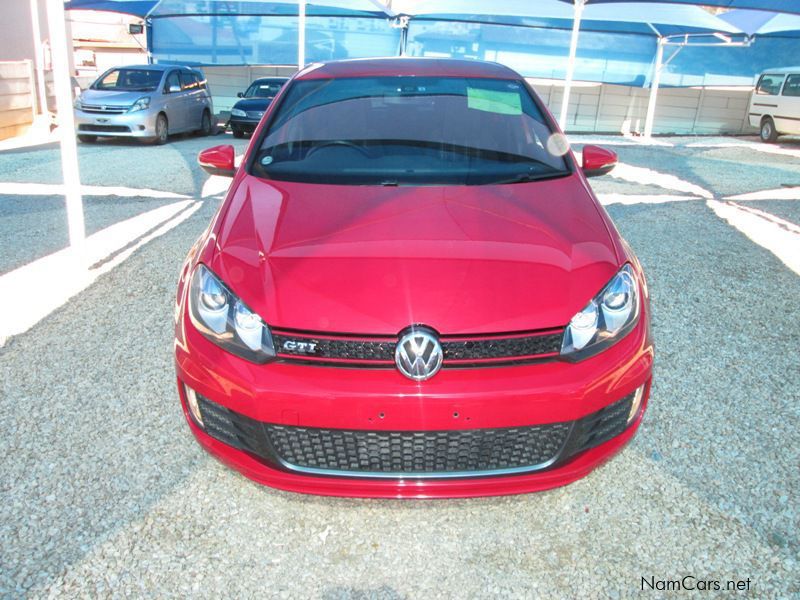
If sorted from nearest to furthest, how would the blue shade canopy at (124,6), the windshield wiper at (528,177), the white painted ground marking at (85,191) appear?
the windshield wiper at (528,177)
the white painted ground marking at (85,191)
the blue shade canopy at (124,6)

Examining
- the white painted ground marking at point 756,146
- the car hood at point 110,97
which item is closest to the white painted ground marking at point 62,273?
the car hood at point 110,97

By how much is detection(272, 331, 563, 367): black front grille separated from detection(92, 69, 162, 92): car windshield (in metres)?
12.7

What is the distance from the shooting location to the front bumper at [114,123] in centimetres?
1207

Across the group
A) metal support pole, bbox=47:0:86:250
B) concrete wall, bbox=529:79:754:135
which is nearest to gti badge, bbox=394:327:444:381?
metal support pole, bbox=47:0:86:250

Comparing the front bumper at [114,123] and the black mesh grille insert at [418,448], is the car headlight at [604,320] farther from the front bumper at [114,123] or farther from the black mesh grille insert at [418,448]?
the front bumper at [114,123]

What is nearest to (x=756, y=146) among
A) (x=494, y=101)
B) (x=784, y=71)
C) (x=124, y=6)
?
(x=784, y=71)

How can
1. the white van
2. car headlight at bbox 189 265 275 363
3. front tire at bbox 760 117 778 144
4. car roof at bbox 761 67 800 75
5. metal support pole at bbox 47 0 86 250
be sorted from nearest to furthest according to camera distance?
car headlight at bbox 189 265 275 363 < metal support pole at bbox 47 0 86 250 < the white van < car roof at bbox 761 67 800 75 < front tire at bbox 760 117 778 144

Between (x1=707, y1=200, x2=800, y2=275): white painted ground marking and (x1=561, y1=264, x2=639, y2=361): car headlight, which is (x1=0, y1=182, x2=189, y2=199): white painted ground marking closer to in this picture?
(x1=707, y1=200, x2=800, y2=275): white painted ground marking

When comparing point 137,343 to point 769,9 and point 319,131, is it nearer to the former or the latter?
point 319,131

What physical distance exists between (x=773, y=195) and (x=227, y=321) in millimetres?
8368

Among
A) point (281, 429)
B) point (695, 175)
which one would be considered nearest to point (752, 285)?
point (281, 429)

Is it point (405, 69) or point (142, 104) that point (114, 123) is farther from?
point (405, 69)

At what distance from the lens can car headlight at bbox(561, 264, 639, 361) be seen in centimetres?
193

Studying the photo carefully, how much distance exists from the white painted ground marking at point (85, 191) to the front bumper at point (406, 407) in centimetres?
587
